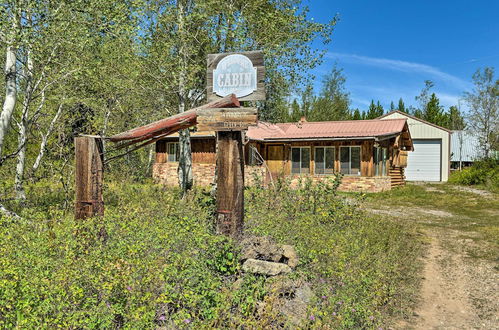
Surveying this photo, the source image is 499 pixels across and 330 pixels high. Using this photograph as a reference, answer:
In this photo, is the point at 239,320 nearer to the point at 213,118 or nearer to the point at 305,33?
the point at 213,118

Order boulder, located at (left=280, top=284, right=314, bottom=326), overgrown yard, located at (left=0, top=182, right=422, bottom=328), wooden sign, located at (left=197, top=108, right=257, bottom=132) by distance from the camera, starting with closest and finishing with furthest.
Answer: overgrown yard, located at (left=0, top=182, right=422, bottom=328) → boulder, located at (left=280, top=284, right=314, bottom=326) → wooden sign, located at (left=197, top=108, right=257, bottom=132)

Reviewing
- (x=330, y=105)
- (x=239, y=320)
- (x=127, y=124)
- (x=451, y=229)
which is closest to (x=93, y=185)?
(x=239, y=320)

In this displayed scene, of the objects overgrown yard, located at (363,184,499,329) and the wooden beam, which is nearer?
the wooden beam

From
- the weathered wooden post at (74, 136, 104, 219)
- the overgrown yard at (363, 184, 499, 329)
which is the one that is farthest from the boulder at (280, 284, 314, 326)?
the weathered wooden post at (74, 136, 104, 219)

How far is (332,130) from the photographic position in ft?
74.4

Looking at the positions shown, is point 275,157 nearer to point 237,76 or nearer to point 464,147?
point 237,76

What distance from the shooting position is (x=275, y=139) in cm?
2309

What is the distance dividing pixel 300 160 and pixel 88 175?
18838 mm

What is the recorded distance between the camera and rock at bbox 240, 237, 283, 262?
4.93 m

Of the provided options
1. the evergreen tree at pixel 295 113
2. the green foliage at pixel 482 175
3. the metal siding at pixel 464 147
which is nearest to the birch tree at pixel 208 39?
the green foliage at pixel 482 175

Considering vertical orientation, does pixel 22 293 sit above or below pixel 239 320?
above

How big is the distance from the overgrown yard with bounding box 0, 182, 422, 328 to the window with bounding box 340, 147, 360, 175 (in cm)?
1491

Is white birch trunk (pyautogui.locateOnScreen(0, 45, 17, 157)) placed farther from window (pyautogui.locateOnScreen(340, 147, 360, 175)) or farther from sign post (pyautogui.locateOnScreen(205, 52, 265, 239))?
window (pyautogui.locateOnScreen(340, 147, 360, 175))

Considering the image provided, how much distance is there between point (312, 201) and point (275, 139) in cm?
1422
